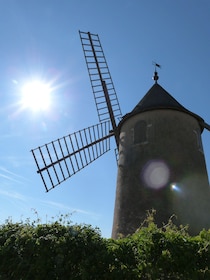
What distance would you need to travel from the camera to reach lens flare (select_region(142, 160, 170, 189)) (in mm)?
9594

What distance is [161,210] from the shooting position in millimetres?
8961

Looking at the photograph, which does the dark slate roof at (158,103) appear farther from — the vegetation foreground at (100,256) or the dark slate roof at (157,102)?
the vegetation foreground at (100,256)

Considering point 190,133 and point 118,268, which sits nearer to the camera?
point 118,268

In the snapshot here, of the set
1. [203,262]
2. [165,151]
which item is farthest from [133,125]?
[203,262]

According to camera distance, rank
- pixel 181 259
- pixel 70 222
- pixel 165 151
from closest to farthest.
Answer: pixel 181 259 → pixel 70 222 → pixel 165 151

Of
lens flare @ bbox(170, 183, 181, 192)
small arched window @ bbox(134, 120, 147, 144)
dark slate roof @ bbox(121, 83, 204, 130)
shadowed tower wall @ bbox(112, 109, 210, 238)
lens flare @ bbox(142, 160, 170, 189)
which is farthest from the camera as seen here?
dark slate roof @ bbox(121, 83, 204, 130)

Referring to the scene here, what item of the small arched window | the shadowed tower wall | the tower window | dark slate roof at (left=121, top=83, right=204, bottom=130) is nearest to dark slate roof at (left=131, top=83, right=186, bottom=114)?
dark slate roof at (left=121, top=83, right=204, bottom=130)

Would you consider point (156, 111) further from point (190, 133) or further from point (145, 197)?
point (145, 197)

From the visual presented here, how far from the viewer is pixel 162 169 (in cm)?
986

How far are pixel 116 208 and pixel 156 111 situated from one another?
4.52 metres

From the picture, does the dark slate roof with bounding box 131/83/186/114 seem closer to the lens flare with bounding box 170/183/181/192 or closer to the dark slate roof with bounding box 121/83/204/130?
the dark slate roof with bounding box 121/83/204/130

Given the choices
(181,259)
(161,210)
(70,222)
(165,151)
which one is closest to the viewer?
(181,259)

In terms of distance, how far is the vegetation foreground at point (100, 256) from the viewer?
421cm

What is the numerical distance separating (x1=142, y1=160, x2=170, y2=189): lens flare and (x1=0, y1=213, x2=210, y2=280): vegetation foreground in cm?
481
